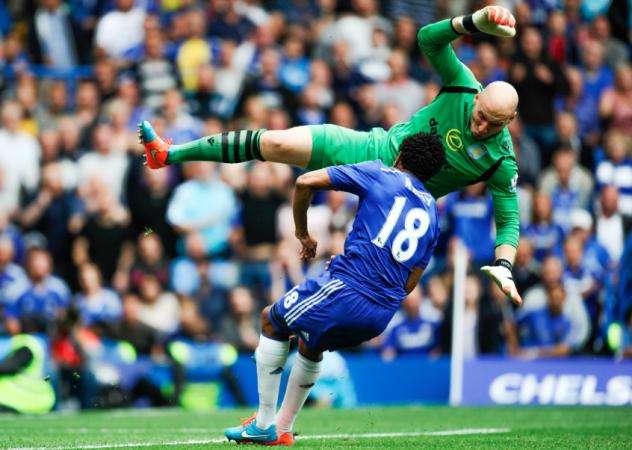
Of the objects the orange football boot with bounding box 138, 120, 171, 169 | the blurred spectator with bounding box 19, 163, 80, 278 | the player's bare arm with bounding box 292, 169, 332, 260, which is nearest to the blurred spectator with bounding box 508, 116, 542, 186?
the blurred spectator with bounding box 19, 163, 80, 278

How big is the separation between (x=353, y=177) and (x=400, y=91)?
9905 mm

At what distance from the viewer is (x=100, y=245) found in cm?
1650

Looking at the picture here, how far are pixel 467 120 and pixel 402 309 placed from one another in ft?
21.3

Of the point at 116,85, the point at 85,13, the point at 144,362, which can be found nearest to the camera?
the point at 144,362

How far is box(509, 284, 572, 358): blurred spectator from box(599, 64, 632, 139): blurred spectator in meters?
3.92

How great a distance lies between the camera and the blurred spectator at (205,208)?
16781 mm

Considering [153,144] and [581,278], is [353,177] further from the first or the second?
[581,278]

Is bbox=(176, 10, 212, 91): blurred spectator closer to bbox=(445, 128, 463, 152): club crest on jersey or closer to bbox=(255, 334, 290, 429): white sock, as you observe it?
bbox=(445, 128, 463, 152): club crest on jersey

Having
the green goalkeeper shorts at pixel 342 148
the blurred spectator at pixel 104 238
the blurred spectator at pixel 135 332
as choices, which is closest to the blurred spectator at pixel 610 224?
the blurred spectator at pixel 135 332

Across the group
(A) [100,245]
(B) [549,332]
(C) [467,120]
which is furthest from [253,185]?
(C) [467,120]

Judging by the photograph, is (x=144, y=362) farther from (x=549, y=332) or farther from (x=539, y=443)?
(x=539, y=443)

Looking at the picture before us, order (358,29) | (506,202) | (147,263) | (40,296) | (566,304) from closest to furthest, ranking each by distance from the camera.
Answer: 1. (506,202)
2. (40,296)
3. (147,263)
4. (566,304)
5. (358,29)

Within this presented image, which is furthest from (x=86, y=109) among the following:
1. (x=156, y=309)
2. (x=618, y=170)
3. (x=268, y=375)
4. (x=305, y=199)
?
(x=305, y=199)

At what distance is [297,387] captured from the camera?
9727 mm
